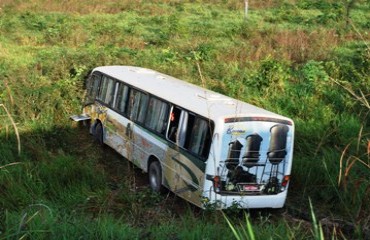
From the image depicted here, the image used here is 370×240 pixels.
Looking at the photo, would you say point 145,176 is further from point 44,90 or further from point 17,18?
point 17,18

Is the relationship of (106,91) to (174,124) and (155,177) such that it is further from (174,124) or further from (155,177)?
(174,124)

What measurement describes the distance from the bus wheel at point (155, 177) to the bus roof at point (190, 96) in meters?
1.44

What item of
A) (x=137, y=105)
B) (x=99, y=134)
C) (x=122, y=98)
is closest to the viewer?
(x=137, y=105)

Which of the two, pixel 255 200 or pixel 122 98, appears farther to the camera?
pixel 122 98

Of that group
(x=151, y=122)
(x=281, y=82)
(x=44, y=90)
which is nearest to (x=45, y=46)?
(x=44, y=90)

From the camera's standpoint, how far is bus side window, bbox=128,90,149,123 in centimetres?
1241

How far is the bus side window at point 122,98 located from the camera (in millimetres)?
13378

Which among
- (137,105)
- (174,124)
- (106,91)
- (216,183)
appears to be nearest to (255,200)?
(216,183)

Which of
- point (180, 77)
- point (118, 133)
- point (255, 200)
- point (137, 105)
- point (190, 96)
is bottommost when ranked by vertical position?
point (118, 133)

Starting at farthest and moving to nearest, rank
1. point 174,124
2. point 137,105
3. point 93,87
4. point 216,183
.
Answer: point 93,87 → point 137,105 → point 174,124 → point 216,183

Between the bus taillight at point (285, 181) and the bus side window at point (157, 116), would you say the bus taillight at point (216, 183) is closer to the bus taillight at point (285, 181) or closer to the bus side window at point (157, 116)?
the bus taillight at point (285, 181)

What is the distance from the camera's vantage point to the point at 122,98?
13586 millimetres

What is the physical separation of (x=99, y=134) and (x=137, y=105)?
2760 mm

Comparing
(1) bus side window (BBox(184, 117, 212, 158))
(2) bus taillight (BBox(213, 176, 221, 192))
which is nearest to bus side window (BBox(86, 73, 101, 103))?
(1) bus side window (BBox(184, 117, 212, 158))
